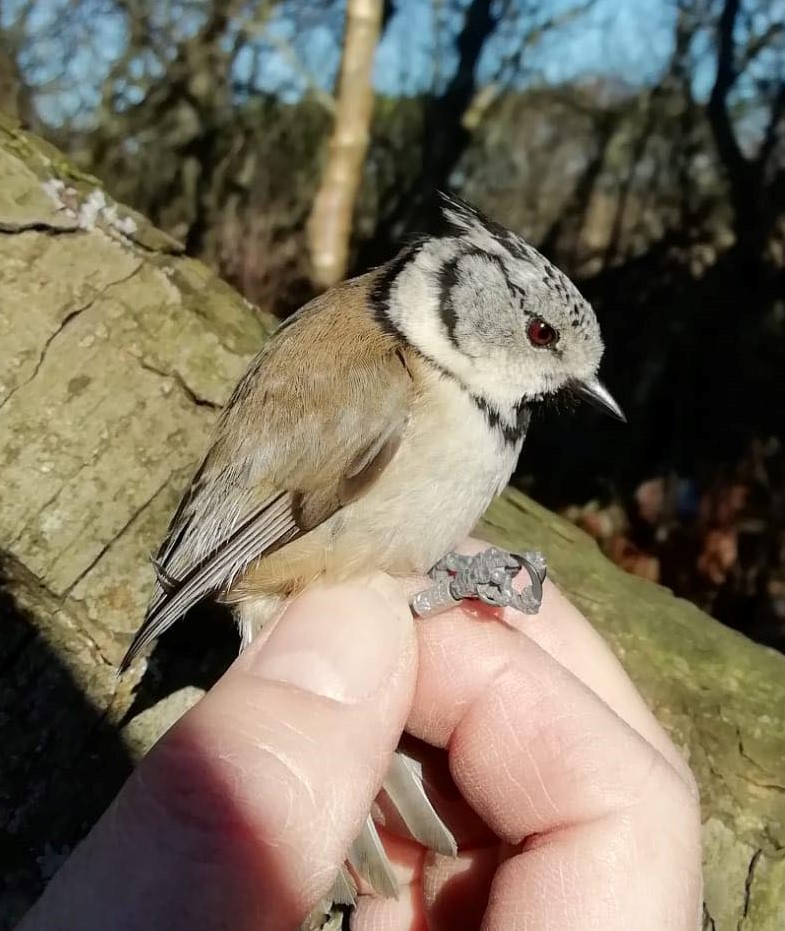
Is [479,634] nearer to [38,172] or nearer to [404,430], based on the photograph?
[404,430]

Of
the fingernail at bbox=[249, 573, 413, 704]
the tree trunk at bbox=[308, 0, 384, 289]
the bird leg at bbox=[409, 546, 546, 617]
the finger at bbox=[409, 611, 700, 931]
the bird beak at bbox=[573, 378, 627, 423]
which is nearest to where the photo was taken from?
the finger at bbox=[409, 611, 700, 931]

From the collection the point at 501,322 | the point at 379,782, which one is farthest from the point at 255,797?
the point at 501,322

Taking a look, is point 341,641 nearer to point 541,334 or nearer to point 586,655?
point 586,655

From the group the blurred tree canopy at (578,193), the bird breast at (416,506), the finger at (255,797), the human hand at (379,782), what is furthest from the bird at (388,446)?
the blurred tree canopy at (578,193)

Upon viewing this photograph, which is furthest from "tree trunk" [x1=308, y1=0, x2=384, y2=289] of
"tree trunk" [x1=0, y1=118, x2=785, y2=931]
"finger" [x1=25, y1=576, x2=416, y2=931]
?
"finger" [x1=25, y1=576, x2=416, y2=931]

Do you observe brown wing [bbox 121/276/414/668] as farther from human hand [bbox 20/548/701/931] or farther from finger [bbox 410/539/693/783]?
finger [bbox 410/539/693/783]


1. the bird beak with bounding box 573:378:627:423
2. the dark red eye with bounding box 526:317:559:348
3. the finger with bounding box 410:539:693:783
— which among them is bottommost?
the finger with bounding box 410:539:693:783

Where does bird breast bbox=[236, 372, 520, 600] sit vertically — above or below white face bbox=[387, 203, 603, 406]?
below

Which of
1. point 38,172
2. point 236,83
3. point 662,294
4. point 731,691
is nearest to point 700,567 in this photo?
point 662,294

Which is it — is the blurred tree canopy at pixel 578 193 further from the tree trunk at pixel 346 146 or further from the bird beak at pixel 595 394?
the bird beak at pixel 595 394
